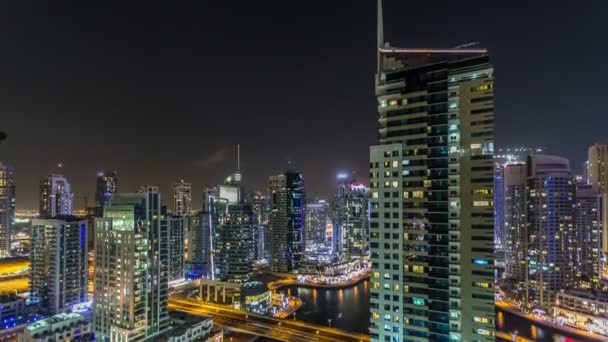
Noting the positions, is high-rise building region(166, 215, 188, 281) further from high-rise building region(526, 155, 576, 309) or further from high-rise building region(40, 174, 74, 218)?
high-rise building region(526, 155, 576, 309)

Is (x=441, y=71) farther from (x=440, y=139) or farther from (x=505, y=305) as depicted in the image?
(x=505, y=305)

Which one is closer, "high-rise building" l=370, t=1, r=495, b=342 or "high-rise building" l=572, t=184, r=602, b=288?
"high-rise building" l=370, t=1, r=495, b=342

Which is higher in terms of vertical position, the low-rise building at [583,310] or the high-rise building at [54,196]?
the high-rise building at [54,196]

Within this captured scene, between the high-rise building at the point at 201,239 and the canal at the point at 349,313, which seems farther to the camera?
the high-rise building at the point at 201,239

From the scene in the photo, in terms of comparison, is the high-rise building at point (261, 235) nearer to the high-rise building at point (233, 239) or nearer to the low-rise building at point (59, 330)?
the high-rise building at point (233, 239)

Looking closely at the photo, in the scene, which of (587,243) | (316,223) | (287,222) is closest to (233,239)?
(287,222)

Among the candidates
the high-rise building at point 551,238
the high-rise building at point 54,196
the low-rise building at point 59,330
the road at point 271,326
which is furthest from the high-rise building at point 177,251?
the high-rise building at point 551,238

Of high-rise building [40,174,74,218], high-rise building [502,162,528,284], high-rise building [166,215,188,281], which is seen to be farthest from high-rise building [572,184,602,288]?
high-rise building [40,174,74,218]

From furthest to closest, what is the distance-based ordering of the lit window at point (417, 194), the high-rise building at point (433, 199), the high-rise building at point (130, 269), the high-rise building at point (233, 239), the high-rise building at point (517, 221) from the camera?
1. the high-rise building at point (233, 239)
2. the high-rise building at point (517, 221)
3. the high-rise building at point (130, 269)
4. the lit window at point (417, 194)
5. the high-rise building at point (433, 199)
